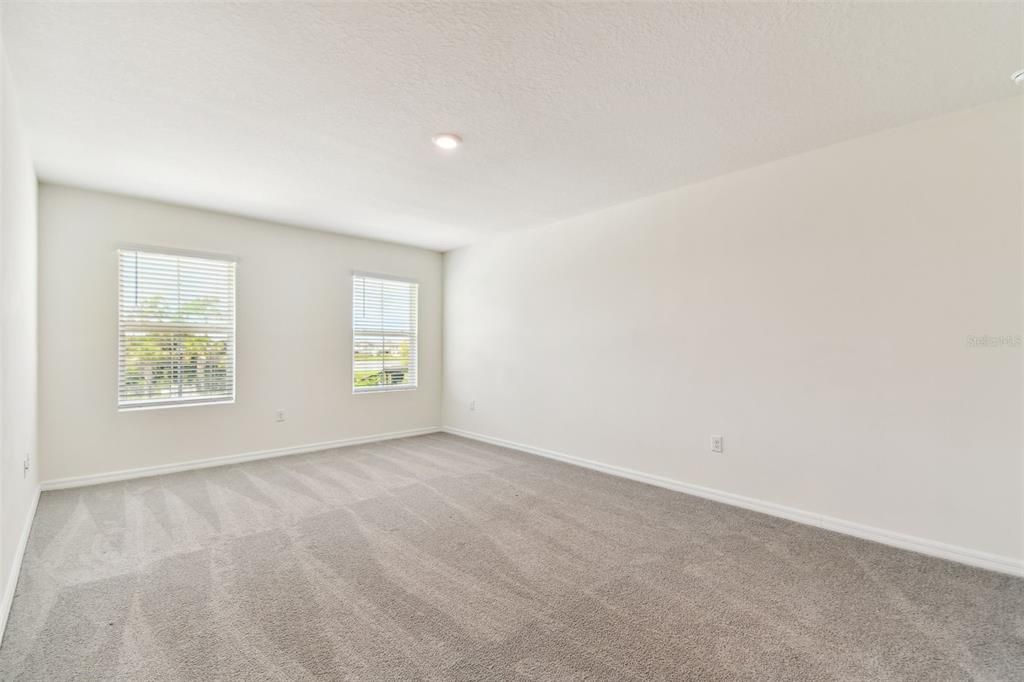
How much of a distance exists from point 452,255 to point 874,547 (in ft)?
16.2

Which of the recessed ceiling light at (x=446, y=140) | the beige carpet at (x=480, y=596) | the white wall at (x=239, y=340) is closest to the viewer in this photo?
the beige carpet at (x=480, y=596)

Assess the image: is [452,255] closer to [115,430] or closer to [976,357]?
[115,430]

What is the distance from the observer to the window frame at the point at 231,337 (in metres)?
Result: 3.88

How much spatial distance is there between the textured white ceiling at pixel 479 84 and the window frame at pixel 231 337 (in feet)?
2.22

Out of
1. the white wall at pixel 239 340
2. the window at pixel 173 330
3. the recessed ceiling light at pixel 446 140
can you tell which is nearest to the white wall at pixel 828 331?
A: the recessed ceiling light at pixel 446 140

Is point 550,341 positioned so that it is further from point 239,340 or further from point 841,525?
point 239,340

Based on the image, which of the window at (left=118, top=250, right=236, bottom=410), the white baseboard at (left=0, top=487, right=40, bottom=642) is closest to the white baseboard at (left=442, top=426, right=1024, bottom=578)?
the window at (left=118, top=250, right=236, bottom=410)

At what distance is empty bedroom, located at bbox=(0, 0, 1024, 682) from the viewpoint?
183 cm

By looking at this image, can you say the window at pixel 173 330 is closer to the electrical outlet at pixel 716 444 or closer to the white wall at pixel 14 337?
the white wall at pixel 14 337

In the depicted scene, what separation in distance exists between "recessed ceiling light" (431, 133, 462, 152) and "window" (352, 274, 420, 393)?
2.80 m

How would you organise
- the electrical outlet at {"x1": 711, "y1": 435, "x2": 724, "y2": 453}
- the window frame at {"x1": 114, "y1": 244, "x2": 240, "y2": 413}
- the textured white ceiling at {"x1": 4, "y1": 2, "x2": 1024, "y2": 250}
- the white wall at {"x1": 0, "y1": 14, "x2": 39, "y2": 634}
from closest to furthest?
the textured white ceiling at {"x1": 4, "y1": 2, "x2": 1024, "y2": 250}
the white wall at {"x1": 0, "y1": 14, "x2": 39, "y2": 634}
the electrical outlet at {"x1": 711, "y1": 435, "x2": 724, "y2": 453}
the window frame at {"x1": 114, "y1": 244, "x2": 240, "y2": 413}

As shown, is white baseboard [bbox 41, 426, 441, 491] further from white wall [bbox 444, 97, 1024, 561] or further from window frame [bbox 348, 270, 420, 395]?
white wall [bbox 444, 97, 1024, 561]

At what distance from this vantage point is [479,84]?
2240 mm

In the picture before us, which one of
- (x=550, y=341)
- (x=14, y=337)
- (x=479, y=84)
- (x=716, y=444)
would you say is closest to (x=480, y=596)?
(x=716, y=444)
